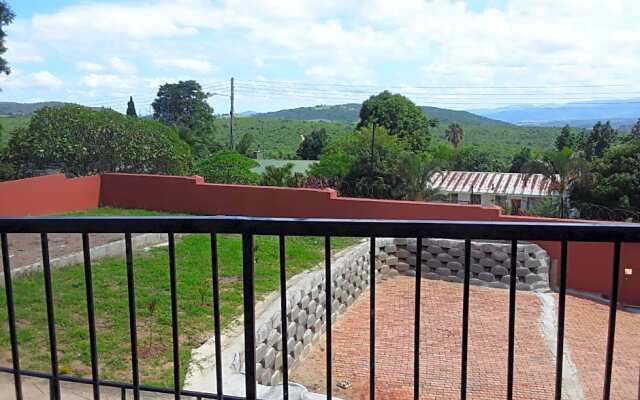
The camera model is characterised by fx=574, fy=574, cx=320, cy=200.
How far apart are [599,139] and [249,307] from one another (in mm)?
32664

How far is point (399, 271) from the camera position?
1090 cm

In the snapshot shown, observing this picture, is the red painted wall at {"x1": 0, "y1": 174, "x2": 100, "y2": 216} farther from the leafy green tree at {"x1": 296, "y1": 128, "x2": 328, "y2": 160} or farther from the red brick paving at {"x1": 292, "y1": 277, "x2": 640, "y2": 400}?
the leafy green tree at {"x1": 296, "y1": 128, "x2": 328, "y2": 160}

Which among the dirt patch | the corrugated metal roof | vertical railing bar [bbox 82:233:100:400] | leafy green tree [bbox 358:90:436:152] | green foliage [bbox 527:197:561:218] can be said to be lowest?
the corrugated metal roof

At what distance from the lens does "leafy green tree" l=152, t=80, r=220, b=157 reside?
43.8 m

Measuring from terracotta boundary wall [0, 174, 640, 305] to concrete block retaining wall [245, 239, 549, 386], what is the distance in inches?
20.0

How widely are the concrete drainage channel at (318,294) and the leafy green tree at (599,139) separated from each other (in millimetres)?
21945

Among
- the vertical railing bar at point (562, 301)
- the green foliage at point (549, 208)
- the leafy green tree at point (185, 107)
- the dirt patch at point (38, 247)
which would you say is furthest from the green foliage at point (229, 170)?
the leafy green tree at point (185, 107)

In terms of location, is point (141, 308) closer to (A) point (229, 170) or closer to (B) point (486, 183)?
(A) point (229, 170)

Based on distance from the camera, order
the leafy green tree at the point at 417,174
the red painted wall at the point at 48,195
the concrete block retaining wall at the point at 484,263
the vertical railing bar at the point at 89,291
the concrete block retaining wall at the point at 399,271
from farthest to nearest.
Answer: the leafy green tree at the point at 417,174, the red painted wall at the point at 48,195, the concrete block retaining wall at the point at 484,263, the concrete block retaining wall at the point at 399,271, the vertical railing bar at the point at 89,291

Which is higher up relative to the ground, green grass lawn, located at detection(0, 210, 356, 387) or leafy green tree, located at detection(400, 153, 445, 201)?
leafy green tree, located at detection(400, 153, 445, 201)

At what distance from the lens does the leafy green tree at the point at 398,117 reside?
35000 mm

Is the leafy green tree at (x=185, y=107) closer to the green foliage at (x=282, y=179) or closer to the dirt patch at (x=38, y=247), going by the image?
the green foliage at (x=282, y=179)

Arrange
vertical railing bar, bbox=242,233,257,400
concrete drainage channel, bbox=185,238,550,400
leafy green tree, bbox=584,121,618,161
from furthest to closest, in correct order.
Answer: leafy green tree, bbox=584,121,618,161, concrete drainage channel, bbox=185,238,550,400, vertical railing bar, bbox=242,233,257,400

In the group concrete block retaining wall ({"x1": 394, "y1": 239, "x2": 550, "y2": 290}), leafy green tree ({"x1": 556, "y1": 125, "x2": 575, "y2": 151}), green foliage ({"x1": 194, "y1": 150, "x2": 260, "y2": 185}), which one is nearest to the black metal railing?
concrete block retaining wall ({"x1": 394, "y1": 239, "x2": 550, "y2": 290})
